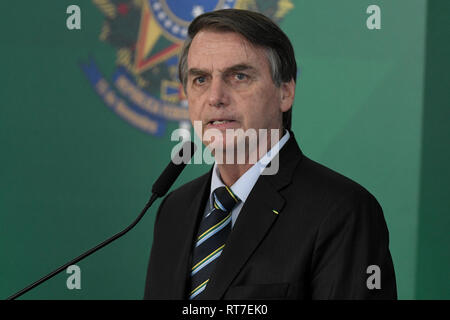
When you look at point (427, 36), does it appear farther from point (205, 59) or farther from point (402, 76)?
point (205, 59)

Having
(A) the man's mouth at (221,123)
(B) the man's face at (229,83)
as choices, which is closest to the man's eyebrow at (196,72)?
(B) the man's face at (229,83)

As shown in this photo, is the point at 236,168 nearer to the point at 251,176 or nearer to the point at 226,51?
the point at 251,176

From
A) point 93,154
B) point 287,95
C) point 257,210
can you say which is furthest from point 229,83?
point 93,154

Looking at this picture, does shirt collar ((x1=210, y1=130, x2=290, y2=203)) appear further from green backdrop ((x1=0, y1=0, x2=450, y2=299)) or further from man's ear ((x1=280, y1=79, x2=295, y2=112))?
green backdrop ((x1=0, y1=0, x2=450, y2=299))

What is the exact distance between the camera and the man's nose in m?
1.18

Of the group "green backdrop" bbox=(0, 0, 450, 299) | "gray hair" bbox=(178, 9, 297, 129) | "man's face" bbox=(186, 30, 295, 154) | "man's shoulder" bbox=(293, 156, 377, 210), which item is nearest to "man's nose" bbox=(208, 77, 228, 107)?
"man's face" bbox=(186, 30, 295, 154)

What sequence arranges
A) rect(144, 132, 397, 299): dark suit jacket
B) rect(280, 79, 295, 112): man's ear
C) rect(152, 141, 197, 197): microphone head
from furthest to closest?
rect(280, 79, 295, 112): man's ear, rect(152, 141, 197, 197): microphone head, rect(144, 132, 397, 299): dark suit jacket

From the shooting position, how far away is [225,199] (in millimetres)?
1199

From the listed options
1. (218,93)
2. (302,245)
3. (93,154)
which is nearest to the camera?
(302,245)

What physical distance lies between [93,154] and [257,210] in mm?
1205

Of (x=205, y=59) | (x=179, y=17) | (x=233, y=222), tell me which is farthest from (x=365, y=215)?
(x=179, y=17)

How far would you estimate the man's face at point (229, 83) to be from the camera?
1.18m

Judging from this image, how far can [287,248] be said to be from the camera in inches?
41.9

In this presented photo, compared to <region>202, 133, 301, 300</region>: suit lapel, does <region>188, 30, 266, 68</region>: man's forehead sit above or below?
above
